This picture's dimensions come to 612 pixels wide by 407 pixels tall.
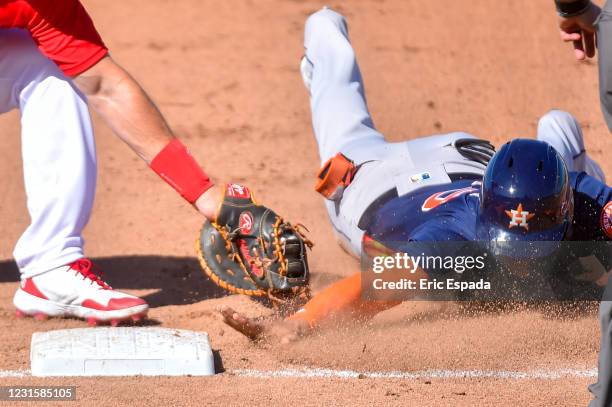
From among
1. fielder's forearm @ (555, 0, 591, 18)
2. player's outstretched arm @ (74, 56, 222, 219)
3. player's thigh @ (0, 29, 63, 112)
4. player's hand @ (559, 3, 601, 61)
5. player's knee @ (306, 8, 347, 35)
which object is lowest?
player's knee @ (306, 8, 347, 35)

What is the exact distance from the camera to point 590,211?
5008mm

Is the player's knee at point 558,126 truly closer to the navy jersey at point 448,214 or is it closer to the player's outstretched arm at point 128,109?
the navy jersey at point 448,214

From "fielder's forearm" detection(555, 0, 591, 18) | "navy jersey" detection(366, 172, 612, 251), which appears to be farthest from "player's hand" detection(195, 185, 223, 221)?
"fielder's forearm" detection(555, 0, 591, 18)

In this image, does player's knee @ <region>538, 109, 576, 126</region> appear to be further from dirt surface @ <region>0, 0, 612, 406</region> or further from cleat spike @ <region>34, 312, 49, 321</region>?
cleat spike @ <region>34, 312, 49, 321</region>

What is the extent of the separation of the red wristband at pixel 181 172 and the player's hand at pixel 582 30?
5.62 ft

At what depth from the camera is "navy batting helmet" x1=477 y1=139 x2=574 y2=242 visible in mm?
4730

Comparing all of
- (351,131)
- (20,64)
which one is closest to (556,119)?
(351,131)

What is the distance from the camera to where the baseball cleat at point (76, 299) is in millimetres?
4844

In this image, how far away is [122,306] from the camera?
4836 millimetres

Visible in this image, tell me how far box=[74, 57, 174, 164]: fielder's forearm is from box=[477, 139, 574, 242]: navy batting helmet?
1.39 metres

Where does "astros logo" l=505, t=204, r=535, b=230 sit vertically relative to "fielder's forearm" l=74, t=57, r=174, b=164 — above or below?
below

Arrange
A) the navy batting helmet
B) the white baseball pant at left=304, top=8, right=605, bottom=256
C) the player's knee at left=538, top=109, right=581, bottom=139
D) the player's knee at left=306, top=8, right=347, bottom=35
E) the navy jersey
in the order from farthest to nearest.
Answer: the player's knee at left=306, top=8, right=347, bottom=35 < the player's knee at left=538, top=109, right=581, bottom=139 < the white baseball pant at left=304, top=8, right=605, bottom=256 < the navy jersey < the navy batting helmet

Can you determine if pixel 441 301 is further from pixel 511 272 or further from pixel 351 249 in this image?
pixel 351 249

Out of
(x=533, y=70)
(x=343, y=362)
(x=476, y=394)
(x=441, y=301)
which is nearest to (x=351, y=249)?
(x=441, y=301)
